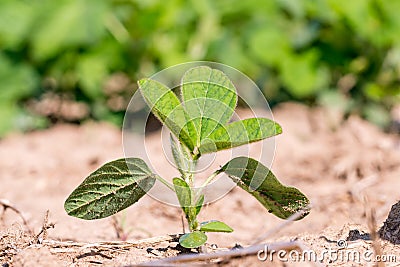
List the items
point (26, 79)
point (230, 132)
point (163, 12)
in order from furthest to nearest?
point (26, 79), point (163, 12), point (230, 132)

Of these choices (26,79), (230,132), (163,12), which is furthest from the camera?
(26,79)

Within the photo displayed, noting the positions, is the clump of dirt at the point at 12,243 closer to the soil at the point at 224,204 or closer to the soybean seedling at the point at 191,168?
the soil at the point at 224,204

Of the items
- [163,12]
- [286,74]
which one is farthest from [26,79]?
[286,74]

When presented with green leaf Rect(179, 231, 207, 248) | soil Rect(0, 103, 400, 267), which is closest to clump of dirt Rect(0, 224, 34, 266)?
soil Rect(0, 103, 400, 267)

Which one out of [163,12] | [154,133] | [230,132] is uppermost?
[163,12]

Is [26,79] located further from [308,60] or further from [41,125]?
[308,60]

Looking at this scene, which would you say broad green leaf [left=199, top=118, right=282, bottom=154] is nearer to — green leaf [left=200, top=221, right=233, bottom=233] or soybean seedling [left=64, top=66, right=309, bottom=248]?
soybean seedling [left=64, top=66, right=309, bottom=248]

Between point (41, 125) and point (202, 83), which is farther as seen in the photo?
point (41, 125)

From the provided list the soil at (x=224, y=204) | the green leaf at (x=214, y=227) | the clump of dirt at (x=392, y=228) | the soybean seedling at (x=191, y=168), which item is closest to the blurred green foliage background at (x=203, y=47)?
the soil at (x=224, y=204)
